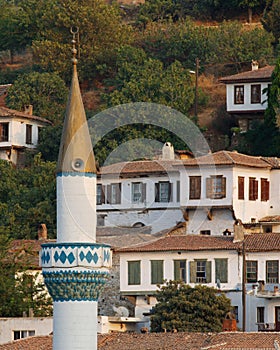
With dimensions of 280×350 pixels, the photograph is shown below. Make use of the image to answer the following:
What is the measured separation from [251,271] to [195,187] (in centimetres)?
763

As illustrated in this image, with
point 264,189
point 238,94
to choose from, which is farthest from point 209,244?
point 238,94

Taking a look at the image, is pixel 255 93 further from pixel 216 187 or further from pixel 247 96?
pixel 216 187

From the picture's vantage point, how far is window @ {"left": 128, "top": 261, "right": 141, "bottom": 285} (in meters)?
62.8

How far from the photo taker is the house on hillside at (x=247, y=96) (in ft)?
266

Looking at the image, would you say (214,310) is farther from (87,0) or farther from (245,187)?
(87,0)

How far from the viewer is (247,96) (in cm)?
8175

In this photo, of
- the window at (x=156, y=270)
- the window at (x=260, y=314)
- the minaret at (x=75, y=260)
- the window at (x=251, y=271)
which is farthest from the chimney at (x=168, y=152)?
the minaret at (x=75, y=260)

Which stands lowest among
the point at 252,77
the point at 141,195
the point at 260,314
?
the point at 260,314

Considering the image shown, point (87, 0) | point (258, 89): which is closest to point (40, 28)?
point (87, 0)

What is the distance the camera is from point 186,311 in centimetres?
5759

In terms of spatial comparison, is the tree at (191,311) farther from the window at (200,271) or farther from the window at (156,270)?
the window at (156,270)

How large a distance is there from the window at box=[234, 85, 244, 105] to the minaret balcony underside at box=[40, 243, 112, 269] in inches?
2018

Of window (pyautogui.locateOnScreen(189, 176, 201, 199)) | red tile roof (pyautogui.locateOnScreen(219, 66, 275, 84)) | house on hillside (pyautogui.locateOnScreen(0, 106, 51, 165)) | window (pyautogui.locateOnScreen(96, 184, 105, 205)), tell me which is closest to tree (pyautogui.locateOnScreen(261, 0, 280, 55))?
red tile roof (pyautogui.locateOnScreen(219, 66, 275, 84))

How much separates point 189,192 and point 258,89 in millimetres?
14526
